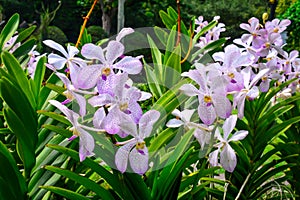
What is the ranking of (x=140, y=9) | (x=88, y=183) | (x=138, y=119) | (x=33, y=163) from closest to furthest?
(x=138, y=119)
(x=88, y=183)
(x=33, y=163)
(x=140, y=9)

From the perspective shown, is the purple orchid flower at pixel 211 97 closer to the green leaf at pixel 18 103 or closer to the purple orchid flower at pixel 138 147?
the purple orchid flower at pixel 138 147

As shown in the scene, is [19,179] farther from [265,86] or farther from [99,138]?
[265,86]

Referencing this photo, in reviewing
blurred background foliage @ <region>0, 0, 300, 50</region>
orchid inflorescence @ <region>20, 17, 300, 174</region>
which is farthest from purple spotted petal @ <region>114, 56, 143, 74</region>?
blurred background foliage @ <region>0, 0, 300, 50</region>

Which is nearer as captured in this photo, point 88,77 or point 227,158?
point 88,77

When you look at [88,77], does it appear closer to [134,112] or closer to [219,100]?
[134,112]

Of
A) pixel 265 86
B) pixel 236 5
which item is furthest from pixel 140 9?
pixel 265 86

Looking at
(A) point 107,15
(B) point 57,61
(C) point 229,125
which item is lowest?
(A) point 107,15

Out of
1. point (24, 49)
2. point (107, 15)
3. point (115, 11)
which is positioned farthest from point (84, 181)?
point (115, 11)
